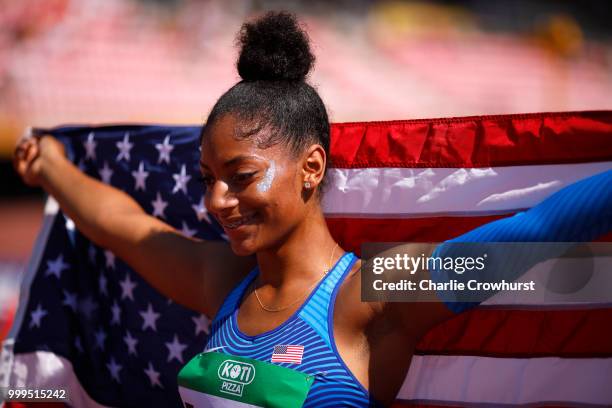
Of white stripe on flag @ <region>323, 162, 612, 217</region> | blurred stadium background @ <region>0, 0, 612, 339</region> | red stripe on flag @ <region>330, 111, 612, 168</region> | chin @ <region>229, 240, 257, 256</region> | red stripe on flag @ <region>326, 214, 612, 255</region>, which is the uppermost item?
blurred stadium background @ <region>0, 0, 612, 339</region>

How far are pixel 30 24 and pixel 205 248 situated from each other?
34.3 ft

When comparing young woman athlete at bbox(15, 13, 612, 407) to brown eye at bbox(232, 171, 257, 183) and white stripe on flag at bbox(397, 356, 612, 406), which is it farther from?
white stripe on flag at bbox(397, 356, 612, 406)

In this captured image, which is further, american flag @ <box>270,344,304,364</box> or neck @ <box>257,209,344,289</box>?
neck @ <box>257,209,344,289</box>

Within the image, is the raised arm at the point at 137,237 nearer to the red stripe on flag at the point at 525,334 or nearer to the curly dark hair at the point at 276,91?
the curly dark hair at the point at 276,91

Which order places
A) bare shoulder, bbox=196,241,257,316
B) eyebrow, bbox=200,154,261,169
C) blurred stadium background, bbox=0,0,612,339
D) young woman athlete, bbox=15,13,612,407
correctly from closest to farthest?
1. young woman athlete, bbox=15,13,612,407
2. eyebrow, bbox=200,154,261,169
3. bare shoulder, bbox=196,241,257,316
4. blurred stadium background, bbox=0,0,612,339

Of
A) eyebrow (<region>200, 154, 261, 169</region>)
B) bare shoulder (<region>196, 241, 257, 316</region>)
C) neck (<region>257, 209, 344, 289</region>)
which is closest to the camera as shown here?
eyebrow (<region>200, 154, 261, 169</region>)

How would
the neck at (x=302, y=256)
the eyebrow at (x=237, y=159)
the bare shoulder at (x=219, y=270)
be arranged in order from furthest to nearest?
1. the bare shoulder at (x=219, y=270)
2. the neck at (x=302, y=256)
3. the eyebrow at (x=237, y=159)

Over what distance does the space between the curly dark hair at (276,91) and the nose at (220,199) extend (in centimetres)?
14

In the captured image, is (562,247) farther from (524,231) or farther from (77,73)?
(77,73)

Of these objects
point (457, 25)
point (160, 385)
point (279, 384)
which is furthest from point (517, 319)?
point (457, 25)

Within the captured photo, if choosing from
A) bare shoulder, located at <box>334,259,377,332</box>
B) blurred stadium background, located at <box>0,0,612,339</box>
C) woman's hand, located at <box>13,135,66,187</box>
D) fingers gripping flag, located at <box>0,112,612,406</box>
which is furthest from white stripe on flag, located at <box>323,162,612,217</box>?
blurred stadium background, located at <box>0,0,612,339</box>

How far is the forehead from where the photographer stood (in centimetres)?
194

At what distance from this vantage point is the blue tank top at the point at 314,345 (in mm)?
1817

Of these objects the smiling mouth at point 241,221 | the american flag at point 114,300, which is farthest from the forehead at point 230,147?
the american flag at point 114,300
